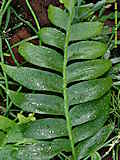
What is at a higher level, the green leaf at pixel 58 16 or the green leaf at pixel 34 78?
the green leaf at pixel 58 16

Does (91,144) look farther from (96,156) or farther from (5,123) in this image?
(5,123)

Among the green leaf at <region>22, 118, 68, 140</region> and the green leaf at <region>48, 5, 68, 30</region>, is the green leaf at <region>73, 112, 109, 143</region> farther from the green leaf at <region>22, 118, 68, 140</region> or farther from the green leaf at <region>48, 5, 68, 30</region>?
the green leaf at <region>48, 5, 68, 30</region>

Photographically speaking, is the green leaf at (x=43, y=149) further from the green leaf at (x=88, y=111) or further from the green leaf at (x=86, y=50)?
the green leaf at (x=86, y=50)

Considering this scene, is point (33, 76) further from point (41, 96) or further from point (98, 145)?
point (98, 145)

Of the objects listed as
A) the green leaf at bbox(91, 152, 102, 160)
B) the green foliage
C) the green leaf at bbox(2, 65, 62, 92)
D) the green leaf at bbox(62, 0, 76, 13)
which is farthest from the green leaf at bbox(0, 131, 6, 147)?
the green leaf at bbox(62, 0, 76, 13)

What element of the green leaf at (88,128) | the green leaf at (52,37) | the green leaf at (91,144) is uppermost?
the green leaf at (52,37)

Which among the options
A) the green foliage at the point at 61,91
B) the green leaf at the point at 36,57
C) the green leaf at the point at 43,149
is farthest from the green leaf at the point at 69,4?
the green leaf at the point at 43,149
